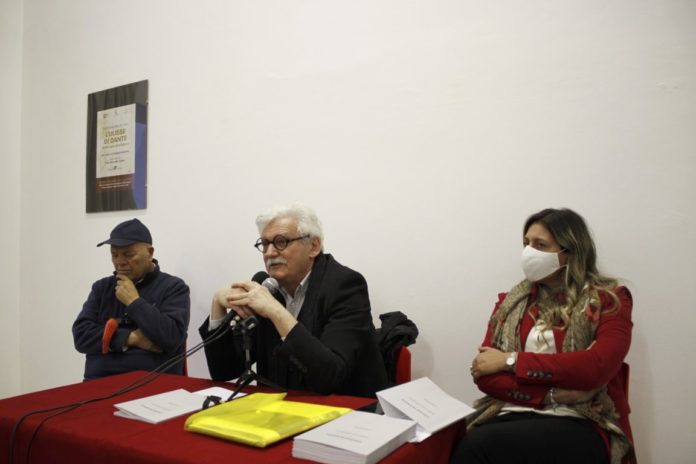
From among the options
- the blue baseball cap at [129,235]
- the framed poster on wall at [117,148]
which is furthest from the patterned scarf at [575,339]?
the framed poster on wall at [117,148]

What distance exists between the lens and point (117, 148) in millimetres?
3742

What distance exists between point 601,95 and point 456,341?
1.33m

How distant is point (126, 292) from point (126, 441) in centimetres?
164

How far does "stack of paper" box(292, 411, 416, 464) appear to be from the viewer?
99 centimetres

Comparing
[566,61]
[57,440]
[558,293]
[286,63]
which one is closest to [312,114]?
[286,63]

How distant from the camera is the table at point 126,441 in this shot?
3.46ft

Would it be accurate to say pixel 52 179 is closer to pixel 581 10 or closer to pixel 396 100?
pixel 396 100

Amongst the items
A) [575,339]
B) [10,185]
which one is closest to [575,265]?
[575,339]

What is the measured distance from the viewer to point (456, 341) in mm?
2527

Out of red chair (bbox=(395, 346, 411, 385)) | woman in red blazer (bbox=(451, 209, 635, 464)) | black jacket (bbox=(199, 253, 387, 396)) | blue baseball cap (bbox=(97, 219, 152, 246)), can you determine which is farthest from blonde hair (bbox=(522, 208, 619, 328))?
blue baseball cap (bbox=(97, 219, 152, 246))

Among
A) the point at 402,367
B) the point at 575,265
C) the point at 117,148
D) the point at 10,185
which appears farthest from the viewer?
the point at 10,185

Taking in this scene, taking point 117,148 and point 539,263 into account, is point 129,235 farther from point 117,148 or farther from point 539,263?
point 539,263

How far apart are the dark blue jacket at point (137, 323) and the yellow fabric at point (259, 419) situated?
4.42 feet

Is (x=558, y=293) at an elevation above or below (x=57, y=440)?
above
